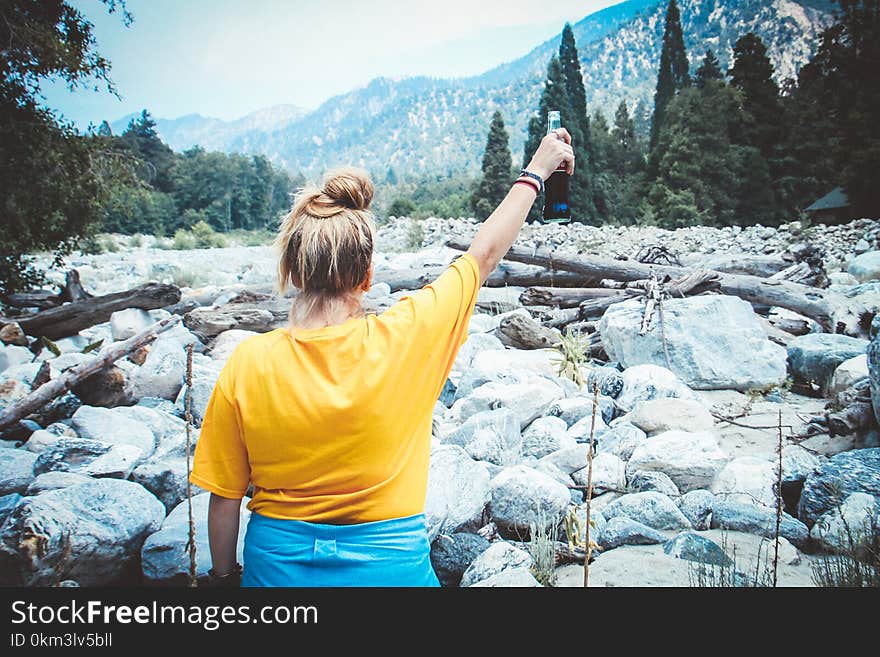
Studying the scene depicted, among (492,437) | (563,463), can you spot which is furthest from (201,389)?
(563,463)

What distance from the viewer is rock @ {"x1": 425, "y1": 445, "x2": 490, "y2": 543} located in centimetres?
259

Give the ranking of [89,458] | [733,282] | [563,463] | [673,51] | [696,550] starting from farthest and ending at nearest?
[673,51]
[733,282]
[563,463]
[89,458]
[696,550]

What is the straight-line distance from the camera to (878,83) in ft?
13.8

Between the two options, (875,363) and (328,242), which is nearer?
(328,242)

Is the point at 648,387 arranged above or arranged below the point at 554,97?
below

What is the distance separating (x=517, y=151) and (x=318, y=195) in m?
28.0

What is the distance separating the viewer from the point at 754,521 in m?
2.54

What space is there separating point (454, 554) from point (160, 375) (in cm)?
312

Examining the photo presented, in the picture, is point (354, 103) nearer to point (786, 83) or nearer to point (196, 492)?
point (786, 83)

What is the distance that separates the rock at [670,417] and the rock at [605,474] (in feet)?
2.11

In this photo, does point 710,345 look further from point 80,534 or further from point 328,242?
point 80,534

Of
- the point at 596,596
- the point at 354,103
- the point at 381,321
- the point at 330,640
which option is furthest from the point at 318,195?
the point at 354,103

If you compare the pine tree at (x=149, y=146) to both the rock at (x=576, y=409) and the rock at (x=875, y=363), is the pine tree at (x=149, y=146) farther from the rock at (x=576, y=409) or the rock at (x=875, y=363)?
the rock at (x=875, y=363)

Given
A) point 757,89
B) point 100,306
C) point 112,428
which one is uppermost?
point 757,89
